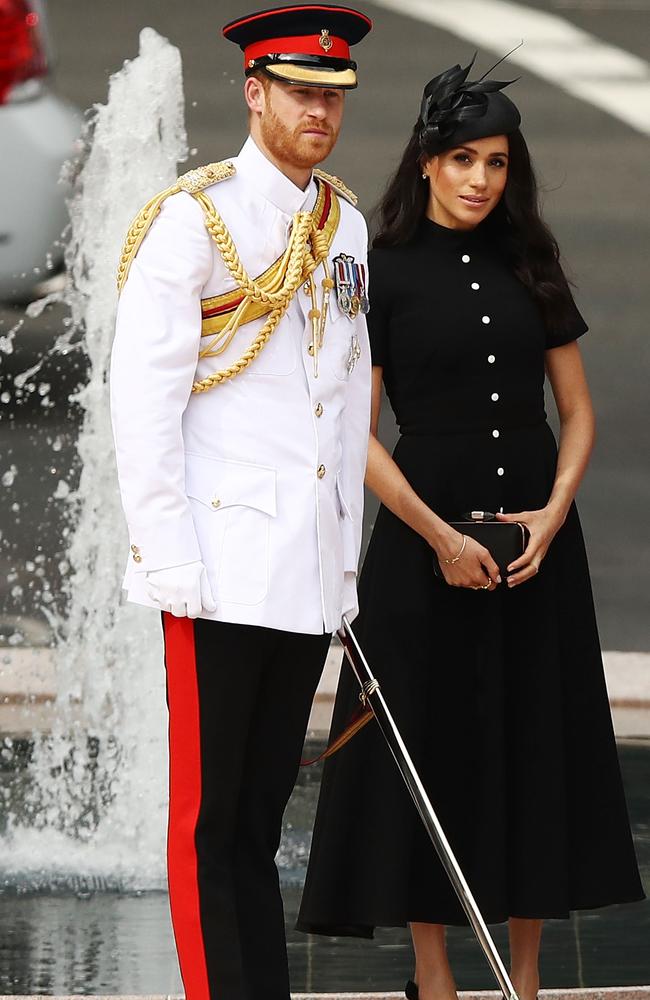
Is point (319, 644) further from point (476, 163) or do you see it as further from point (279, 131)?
point (476, 163)

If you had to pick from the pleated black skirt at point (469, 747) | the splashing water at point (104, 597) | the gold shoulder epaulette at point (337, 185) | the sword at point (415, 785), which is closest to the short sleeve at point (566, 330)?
the pleated black skirt at point (469, 747)

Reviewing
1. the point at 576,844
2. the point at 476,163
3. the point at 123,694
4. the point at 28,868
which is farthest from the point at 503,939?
the point at 123,694

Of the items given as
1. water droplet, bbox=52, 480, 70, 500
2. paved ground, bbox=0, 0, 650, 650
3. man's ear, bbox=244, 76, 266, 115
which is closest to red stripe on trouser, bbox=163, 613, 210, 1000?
man's ear, bbox=244, 76, 266, 115

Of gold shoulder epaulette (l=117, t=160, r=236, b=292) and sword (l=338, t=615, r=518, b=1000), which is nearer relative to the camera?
gold shoulder epaulette (l=117, t=160, r=236, b=292)

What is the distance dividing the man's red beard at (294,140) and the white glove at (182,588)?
0.46 m

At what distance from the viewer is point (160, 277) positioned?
204 centimetres

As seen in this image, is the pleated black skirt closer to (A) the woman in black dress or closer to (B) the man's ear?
(A) the woman in black dress

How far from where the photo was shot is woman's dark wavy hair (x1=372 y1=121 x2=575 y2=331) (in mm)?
2592

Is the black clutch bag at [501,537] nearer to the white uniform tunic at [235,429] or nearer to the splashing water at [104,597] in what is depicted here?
the white uniform tunic at [235,429]

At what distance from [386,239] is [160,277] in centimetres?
66

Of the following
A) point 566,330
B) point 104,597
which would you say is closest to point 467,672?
point 566,330

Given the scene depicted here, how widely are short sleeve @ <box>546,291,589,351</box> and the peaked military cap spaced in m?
0.60

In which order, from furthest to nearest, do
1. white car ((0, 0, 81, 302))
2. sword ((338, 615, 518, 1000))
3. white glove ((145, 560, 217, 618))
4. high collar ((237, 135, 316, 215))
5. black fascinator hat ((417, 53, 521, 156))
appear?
1. white car ((0, 0, 81, 302))
2. black fascinator hat ((417, 53, 521, 156))
3. sword ((338, 615, 518, 1000))
4. high collar ((237, 135, 316, 215))
5. white glove ((145, 560, 217, 618))

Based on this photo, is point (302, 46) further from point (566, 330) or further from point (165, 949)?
point (165, 949)
